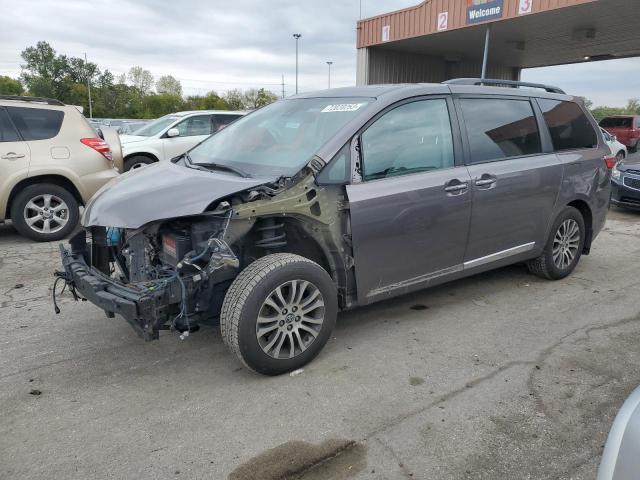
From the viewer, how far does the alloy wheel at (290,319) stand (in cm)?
299

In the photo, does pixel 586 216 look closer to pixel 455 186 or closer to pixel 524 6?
pixel 455 186

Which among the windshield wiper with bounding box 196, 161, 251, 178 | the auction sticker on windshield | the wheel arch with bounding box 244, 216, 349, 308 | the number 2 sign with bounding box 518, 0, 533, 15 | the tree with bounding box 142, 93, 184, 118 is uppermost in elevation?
the tree with bounding box 142, 93, 184, 118

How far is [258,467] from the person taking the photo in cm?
236

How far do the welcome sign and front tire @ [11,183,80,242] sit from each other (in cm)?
1282

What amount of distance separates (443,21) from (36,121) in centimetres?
1330

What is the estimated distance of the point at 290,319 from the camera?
10.1ft

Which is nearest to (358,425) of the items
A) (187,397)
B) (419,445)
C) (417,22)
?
(419,445)

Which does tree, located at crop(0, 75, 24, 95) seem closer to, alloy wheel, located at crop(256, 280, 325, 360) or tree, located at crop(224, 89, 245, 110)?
tree, located at crop(224, 89, 245, 110)

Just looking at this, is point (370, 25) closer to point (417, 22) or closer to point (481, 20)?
point (417, 22)

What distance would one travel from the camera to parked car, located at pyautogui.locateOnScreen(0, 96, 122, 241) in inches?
245

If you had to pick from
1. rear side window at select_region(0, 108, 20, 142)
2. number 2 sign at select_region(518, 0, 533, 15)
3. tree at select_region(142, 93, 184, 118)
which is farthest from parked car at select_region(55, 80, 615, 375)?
tree at select_region(142, 93, 184, 118)

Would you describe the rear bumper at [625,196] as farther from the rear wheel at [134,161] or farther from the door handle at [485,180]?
the rear wheel at [134,161]

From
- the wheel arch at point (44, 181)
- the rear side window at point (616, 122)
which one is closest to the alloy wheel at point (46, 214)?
the wheel arch at point (44, 181)

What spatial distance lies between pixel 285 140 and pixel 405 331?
5.52 ft
